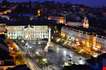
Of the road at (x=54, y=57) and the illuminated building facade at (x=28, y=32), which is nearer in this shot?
the road at (x=54, y=57)

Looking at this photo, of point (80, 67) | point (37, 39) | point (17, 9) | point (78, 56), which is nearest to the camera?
point (80, 67)

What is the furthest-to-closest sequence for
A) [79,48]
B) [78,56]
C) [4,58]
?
[79,48]
[78,56]
[4,58]

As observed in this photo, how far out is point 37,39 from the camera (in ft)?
94.8

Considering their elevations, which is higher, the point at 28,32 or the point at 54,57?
the point at 54,57

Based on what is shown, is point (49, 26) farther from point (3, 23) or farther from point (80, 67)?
point (80, 67)

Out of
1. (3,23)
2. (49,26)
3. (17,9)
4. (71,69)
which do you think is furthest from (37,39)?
(17,9)

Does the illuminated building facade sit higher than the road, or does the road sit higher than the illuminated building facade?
the road

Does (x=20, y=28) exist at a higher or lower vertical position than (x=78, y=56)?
lower

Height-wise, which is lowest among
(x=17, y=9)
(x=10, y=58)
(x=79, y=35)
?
(x=17, y=9)

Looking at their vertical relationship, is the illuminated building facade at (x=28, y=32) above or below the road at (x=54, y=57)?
below

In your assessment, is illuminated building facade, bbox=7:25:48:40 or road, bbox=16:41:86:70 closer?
road, bbox=16:41:86:70

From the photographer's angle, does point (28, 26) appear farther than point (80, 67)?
Yes

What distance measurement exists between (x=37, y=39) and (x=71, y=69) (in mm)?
17648

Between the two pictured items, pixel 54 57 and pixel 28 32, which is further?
pixel 28 32
